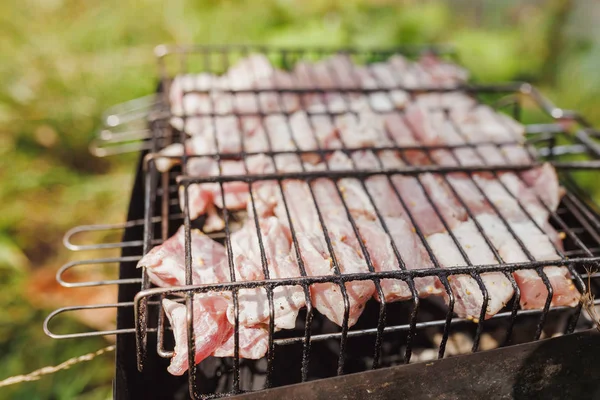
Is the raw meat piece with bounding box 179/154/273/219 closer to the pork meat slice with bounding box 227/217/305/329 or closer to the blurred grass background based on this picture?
the pork meat slice with bounding box 227/217/305/329

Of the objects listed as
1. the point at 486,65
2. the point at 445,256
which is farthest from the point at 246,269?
the point at 486,65

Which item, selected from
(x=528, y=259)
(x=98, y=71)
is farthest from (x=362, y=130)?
(x=98, y=71)

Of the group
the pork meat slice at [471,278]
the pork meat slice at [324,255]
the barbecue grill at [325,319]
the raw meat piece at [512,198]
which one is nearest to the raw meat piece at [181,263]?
the barbecue grill at [325,319]

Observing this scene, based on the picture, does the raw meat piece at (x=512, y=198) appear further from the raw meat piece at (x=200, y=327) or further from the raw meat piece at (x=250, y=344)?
the raw meat piece at (x=200, y=327)

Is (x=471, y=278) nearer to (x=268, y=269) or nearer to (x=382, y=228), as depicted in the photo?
(x=382, y=228)

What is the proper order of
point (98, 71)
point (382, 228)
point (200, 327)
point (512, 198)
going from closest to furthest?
1. point (200, 327)
2. point (382, 228)
3. point (512, 198)
4. point (98, 71)

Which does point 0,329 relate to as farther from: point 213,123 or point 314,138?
point 314,138

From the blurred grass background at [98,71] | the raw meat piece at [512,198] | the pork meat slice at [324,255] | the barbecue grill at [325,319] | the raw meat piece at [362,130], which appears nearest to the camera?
the barbecue grill at [325,319]
